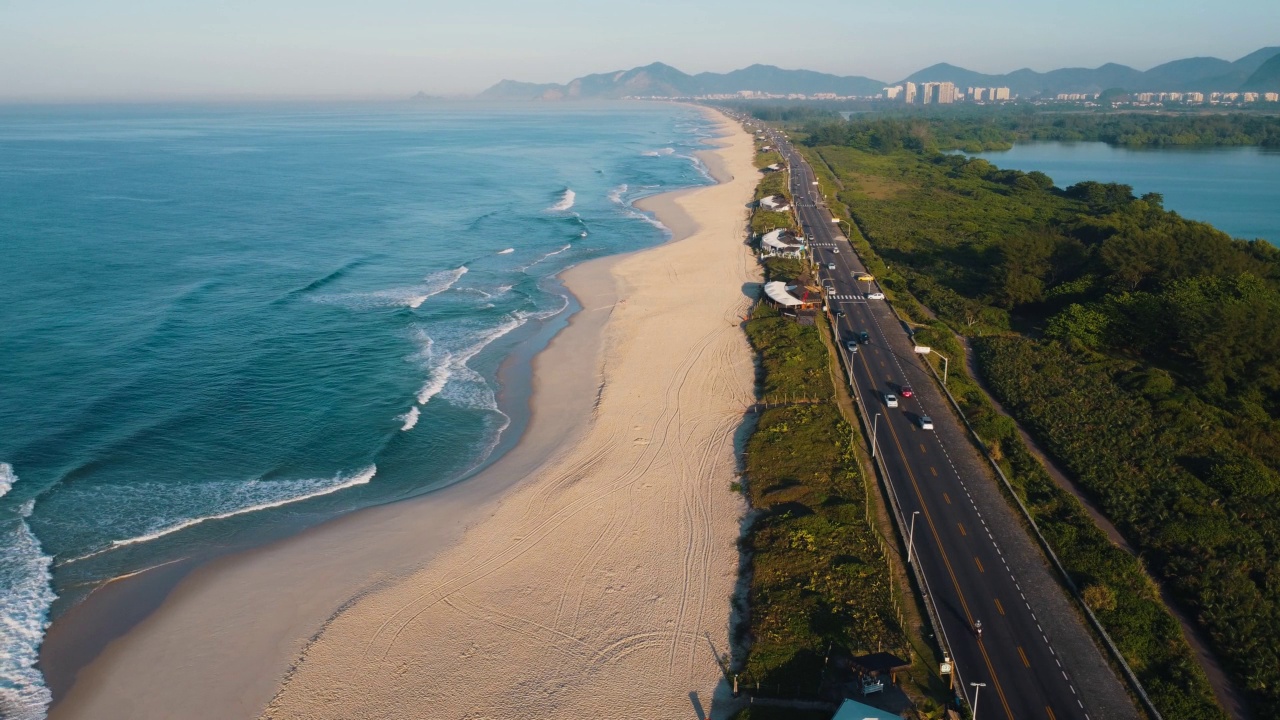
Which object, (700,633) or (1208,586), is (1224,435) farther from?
(700,633)

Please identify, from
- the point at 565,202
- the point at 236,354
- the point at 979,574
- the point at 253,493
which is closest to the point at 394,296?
the point at 236,354

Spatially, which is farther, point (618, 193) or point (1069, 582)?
point (618, 193)

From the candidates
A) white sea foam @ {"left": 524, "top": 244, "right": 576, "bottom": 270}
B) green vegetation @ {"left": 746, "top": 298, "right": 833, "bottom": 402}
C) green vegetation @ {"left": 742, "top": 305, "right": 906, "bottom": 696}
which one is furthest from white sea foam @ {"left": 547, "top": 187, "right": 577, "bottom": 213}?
green vegetation @ {"left": 742, "top": 305, "right": 906, "bottom": 696}

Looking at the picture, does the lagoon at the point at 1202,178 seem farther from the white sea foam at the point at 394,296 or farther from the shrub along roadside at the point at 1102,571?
the white sea foam at the point at 394,296

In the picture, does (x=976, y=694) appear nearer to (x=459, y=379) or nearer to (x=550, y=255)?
(x=459, y=379)

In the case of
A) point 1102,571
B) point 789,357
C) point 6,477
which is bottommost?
point 1102,571

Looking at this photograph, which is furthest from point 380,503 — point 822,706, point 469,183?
point 469,183

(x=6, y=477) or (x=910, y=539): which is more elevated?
(x=6, y=477)

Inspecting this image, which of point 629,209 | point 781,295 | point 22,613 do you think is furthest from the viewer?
point 629,209
